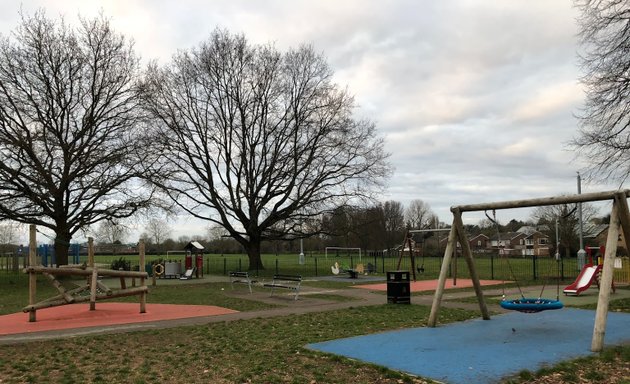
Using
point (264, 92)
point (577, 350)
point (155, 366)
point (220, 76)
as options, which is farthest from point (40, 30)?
point (577, 350)

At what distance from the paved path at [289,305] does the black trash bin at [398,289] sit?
2.00ft

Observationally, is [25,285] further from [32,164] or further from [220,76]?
[220,76]

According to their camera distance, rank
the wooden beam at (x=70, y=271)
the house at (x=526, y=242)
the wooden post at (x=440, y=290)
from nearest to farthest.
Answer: the wooden post at (x=440, y=290) < the wooden beam at (x=70, y=271) < the house at (x=526, y=242)

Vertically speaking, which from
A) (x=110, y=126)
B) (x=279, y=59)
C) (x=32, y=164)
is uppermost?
(x=279, y=59)

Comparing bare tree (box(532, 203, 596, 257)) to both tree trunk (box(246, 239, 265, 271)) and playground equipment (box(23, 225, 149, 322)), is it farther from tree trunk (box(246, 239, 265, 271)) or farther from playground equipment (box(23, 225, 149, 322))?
playground equipment (box(23, 225, 149, 322))

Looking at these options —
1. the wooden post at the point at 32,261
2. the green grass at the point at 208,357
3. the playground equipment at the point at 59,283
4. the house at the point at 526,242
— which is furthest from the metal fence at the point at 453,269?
the house at the point at 526,242

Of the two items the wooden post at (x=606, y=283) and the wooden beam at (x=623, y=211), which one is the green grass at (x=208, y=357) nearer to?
the wooden post at (x=606, y=283)

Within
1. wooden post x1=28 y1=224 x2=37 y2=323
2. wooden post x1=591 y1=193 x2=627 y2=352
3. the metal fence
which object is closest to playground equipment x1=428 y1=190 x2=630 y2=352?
wooden post x1=591 y1=193 x2=627 y2=352

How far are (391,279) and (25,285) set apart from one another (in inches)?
780

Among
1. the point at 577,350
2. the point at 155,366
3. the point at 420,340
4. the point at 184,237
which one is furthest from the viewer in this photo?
the point at 184,237

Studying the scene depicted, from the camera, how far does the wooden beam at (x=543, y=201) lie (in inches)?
360

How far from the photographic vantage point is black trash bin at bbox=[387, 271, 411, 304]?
50.5 feet

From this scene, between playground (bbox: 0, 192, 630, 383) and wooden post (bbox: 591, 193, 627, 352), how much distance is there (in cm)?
2

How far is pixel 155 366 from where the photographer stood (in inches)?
299
